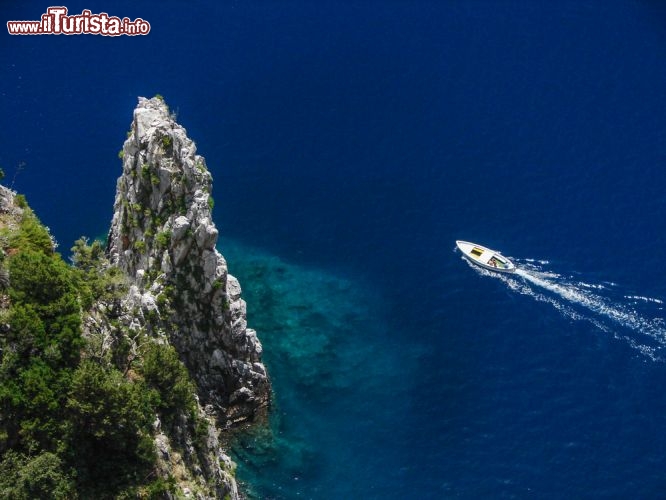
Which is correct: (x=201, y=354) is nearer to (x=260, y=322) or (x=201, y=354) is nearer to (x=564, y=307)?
(x=260, y=322)

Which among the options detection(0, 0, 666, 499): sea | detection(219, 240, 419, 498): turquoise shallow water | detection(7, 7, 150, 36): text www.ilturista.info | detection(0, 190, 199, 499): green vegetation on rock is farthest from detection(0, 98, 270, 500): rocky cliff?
detection(7, 7, 150, 36): text www.ilturista.info

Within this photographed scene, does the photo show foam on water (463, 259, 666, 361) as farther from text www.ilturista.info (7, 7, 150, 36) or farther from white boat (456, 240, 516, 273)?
text www.ilturista.info (7, 7, 150, 36)

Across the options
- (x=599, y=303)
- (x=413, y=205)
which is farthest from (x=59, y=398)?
(x=599, y=303)

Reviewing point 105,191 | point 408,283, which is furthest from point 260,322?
point 105,191

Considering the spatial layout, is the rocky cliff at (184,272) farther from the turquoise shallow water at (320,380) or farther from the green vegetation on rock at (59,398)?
the green vegetation on rock at (59,398)

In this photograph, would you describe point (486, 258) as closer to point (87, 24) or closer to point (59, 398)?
point (59, 398)

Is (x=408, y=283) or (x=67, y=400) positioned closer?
(x=67, y=400)
